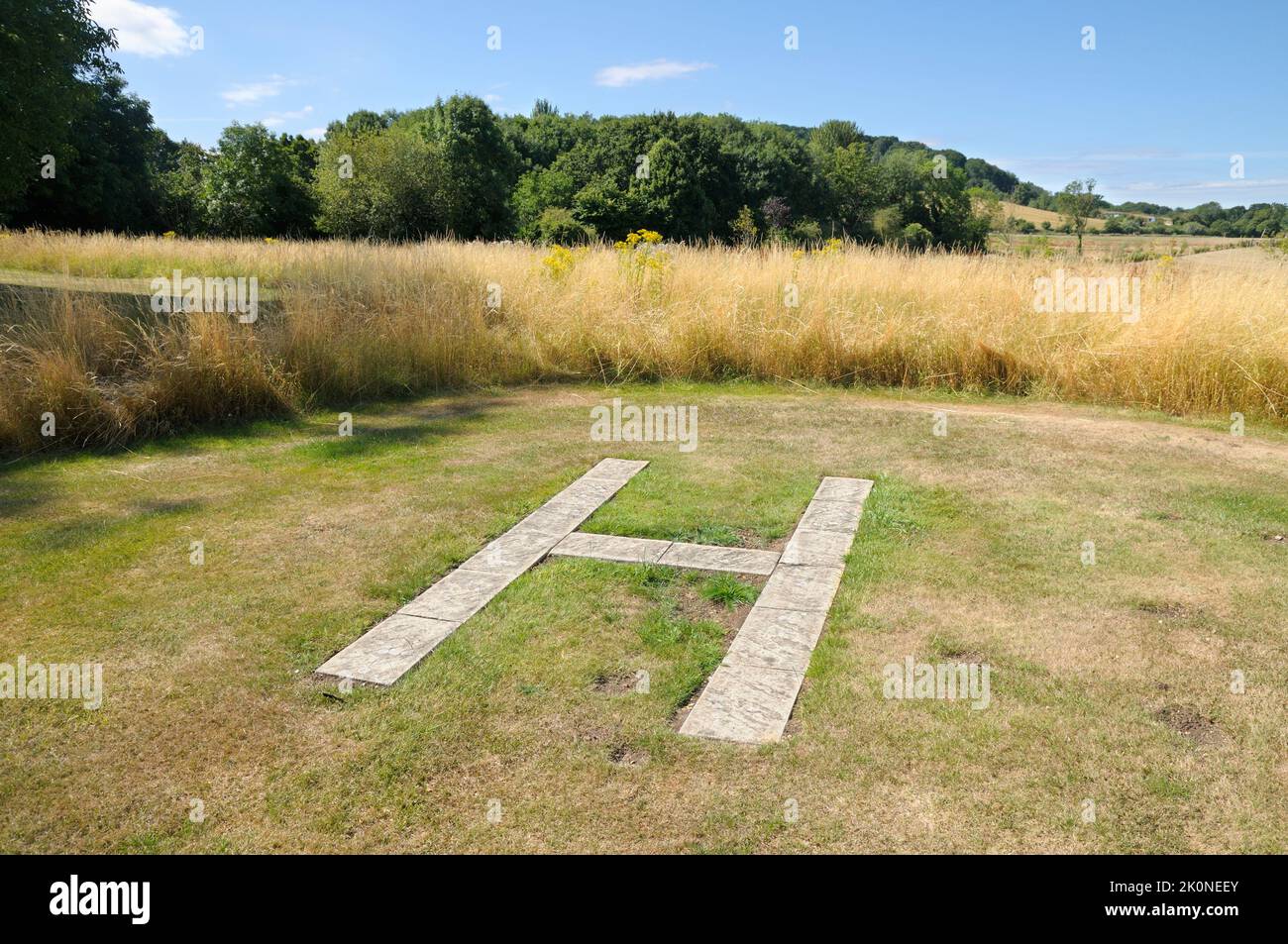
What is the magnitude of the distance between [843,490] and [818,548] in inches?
35.9

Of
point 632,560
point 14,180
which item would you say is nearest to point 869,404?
point 632,560

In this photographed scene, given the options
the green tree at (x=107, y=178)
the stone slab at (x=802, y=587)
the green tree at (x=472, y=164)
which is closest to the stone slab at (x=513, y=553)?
the stone slab at (x=802, y=587)

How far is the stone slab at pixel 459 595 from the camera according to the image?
3.46 m

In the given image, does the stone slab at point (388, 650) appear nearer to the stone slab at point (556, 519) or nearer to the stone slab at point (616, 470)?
the stone slab at point (556, 519)

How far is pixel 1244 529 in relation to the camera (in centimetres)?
427

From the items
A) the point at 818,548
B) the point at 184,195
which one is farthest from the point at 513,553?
the point at 184,195

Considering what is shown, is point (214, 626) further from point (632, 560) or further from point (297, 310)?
point (297, 310)

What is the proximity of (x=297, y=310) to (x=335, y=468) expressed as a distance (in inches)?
99.0

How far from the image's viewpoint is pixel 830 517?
14.8ft

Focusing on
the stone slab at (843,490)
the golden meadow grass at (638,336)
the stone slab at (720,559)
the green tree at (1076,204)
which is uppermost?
the green tree at (1076,204)

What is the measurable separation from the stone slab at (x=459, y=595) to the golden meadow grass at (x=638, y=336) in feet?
11.4

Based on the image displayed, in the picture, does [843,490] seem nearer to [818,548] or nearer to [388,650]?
[818,548]

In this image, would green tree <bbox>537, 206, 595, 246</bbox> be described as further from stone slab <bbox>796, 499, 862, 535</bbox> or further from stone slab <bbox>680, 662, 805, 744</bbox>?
stone slab <bbox>680, 662, 805, 744</bbox>
